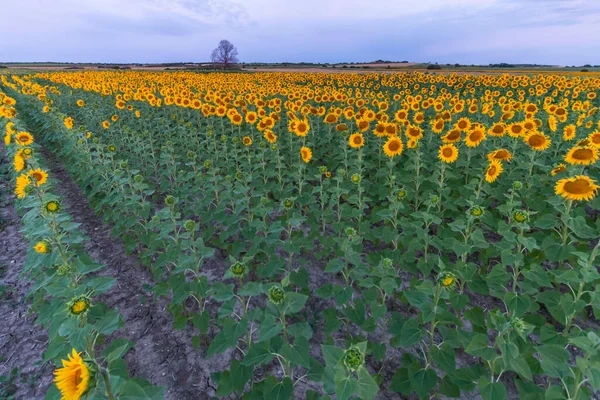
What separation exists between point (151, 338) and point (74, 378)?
103 inches

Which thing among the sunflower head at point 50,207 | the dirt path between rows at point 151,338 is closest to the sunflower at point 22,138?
the dirt path between rows at point 151,338

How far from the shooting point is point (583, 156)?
15.6ft

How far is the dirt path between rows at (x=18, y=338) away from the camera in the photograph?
151 inches

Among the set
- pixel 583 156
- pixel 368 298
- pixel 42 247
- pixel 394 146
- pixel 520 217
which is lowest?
pixel 368 298

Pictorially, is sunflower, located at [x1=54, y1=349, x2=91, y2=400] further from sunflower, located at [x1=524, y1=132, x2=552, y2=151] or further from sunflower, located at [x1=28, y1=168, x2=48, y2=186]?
sunflower, located at [x1=524, y1=132, x2=552, y2=151]

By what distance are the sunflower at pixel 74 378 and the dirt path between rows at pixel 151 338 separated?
6.32ft

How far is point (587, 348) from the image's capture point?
7.57 ft

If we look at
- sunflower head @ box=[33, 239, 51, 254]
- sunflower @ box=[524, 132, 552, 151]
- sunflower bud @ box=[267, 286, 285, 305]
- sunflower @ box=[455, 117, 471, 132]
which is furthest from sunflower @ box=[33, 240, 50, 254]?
sunflower @ box=[524, 132, 552, 151]

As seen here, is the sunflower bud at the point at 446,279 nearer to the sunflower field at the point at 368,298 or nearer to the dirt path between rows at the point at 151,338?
the sunflower field at the point at 368,298

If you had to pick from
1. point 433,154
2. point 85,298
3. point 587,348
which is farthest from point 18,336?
point 433,154

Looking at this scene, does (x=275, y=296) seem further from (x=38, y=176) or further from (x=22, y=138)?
(x=22, y=138)

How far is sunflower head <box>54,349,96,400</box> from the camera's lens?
75.4 inches

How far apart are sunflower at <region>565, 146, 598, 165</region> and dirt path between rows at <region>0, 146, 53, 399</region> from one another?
7463 millimetres

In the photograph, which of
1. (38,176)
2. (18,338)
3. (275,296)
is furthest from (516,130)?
(18,338)
